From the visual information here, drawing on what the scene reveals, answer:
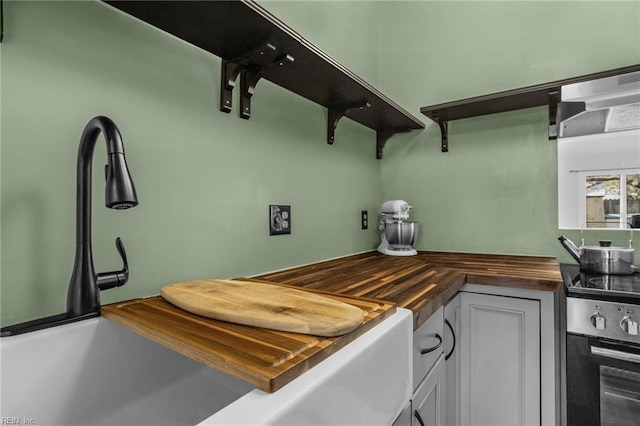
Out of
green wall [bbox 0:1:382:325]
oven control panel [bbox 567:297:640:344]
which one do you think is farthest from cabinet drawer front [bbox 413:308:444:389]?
green wall [bbox 0:1:382:325]

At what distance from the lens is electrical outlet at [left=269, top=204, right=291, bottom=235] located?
1183mm

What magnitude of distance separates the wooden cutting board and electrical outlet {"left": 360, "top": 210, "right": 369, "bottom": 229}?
3.37ft

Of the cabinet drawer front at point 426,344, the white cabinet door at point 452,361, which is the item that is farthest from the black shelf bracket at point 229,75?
the white cabinet door at point 452,361

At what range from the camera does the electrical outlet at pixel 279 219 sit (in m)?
1.18

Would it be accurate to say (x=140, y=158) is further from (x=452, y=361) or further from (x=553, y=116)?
(x=553, y=116)

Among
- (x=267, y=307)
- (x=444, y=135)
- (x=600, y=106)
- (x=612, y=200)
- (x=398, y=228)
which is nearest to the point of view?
(x=267, y=307)

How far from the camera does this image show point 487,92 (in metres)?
1.68

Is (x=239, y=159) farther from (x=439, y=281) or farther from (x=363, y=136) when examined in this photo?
(x=363, y=136)

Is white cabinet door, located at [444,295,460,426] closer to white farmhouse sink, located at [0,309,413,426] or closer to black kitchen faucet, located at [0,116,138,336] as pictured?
white farmhouse sink, located at [0,309,413,426]

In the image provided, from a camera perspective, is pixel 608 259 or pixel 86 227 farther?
pixel 608 259

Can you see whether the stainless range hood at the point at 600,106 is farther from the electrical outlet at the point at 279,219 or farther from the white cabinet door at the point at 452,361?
the electrical outlet at the point at 279,219

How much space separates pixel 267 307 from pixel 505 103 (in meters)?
1.45

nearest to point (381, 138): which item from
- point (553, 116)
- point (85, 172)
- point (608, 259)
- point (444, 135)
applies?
point (444, 135)

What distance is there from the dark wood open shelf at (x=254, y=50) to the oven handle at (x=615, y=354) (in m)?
1.11
